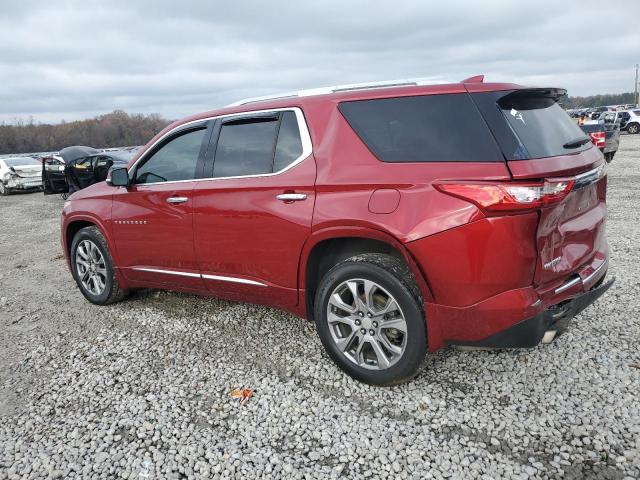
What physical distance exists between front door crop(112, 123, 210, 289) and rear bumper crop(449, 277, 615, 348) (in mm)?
2284

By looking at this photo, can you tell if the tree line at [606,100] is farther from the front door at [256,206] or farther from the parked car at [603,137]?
the front door at [256,206]

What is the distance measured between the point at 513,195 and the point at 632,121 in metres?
37.9

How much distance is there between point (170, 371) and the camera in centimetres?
348

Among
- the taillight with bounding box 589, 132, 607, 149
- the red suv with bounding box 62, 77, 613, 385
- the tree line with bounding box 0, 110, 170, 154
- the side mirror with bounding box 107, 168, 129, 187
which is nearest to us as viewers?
the red suv with bounding box 62, 77, 613, 385

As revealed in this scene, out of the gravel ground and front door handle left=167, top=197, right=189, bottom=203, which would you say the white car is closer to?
the gravel ground

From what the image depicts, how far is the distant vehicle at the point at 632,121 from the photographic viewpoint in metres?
33.7

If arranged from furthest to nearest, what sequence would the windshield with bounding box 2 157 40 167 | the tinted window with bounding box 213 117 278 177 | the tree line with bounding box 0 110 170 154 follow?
1. the tree line with bounding box 0 110 170 154
2. the windshield with bounding box 2 157 40 167
3. the tinted window with bounding box 213 117 278 177

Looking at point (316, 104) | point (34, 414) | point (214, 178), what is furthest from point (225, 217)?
point (34, 414)

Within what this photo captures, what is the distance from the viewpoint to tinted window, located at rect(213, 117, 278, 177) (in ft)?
11.5

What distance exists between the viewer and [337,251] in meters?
3.28

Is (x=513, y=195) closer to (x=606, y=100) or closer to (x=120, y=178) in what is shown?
(x=120, y=178)

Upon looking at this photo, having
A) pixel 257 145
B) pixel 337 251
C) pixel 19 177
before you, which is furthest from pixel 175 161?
pixel 19 177

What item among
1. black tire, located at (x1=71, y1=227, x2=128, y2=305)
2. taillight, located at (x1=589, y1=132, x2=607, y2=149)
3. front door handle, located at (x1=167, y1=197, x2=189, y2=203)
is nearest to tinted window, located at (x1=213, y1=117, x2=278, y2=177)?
front door handle, located at (x1=167, y1=197, x2=189, y2=203)

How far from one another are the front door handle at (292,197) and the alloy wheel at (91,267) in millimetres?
2341
